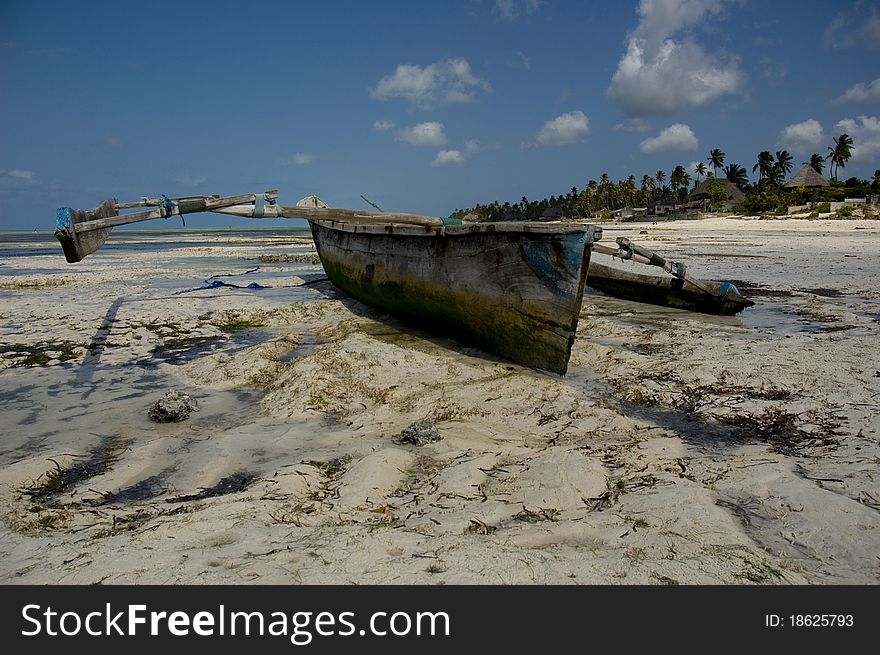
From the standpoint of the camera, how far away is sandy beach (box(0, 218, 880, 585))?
1.90 m

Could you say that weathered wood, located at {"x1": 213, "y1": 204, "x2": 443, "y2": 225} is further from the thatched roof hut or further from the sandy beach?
the thatched roof hut

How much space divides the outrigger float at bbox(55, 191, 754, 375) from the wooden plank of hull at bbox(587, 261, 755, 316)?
0.02 metres

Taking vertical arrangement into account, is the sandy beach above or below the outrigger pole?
below

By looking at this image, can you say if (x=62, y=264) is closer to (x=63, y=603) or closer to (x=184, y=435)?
(x=184, y=435)

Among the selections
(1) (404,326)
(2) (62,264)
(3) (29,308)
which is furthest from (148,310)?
(2) (62,264)

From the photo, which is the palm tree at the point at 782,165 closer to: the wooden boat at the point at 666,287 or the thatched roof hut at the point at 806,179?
the thatched roof hut at the point at 806,179

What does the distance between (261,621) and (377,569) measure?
40cm

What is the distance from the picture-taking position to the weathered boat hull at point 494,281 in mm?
4555

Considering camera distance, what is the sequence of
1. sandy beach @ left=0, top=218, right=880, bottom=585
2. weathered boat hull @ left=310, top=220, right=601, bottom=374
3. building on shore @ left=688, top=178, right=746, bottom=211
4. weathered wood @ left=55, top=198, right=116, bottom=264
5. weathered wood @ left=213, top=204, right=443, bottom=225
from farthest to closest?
building on shore @ left=688, top=178, right=746, bottom=211 < weathered wood @ left=213, top=204, right=443, bottom=225 < weathered wood @ left=55, top=198, right=116, bottom=264 < weathered boat hull @ left=310, top=220, right=601, bottom=374 < sandy beach @ left=0, top=218, right=880, bottom=585

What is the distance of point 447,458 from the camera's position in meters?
3.05

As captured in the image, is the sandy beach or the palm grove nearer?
the sandy beach

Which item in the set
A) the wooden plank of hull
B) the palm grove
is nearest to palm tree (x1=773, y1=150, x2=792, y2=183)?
the palm grove

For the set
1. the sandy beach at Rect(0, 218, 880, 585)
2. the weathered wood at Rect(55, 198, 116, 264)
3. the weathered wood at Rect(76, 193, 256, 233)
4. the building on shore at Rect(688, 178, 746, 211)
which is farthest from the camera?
the building on shore at Rect(688, 178, 746, 211)

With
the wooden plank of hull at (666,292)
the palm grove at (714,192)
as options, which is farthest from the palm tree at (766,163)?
the wooden plank of hull at (666,292)
